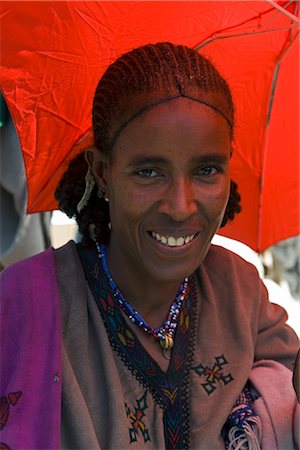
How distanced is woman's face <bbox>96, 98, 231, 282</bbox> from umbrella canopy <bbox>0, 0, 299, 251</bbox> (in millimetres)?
360

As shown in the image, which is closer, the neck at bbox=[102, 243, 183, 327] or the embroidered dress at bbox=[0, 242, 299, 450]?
the embroidered dress at bbox=[0, 242, 299, 450]

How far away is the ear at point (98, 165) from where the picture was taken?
183 cm

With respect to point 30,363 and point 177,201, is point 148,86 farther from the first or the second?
point 30,363

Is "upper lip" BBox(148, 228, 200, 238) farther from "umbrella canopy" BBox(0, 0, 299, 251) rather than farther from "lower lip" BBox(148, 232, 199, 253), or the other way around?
"umbrella canopy" BBox(0, 0, 299, 251)

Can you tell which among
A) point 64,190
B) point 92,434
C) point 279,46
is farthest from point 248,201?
point 92,434

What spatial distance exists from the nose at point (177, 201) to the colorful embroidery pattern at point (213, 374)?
0.51 metres

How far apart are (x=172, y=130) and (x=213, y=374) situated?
2.36 feet

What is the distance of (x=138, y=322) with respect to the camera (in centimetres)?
Answer: 189

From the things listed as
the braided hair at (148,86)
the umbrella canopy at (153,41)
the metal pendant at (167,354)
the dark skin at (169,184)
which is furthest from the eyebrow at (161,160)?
the metal pendant at (167,354)

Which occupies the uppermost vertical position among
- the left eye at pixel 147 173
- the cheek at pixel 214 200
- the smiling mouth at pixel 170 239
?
the left eye at pixel 147 173

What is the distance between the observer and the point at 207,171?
1730 millimetres

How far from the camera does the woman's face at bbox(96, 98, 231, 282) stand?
1650 millimetres

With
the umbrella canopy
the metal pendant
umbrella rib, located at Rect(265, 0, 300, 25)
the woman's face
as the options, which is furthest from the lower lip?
umbrella rib, located at Rect(265, 0, 300, 25)

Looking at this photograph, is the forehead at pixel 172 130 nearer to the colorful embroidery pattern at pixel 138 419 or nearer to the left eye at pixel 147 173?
the left eye at pixel 147 173
